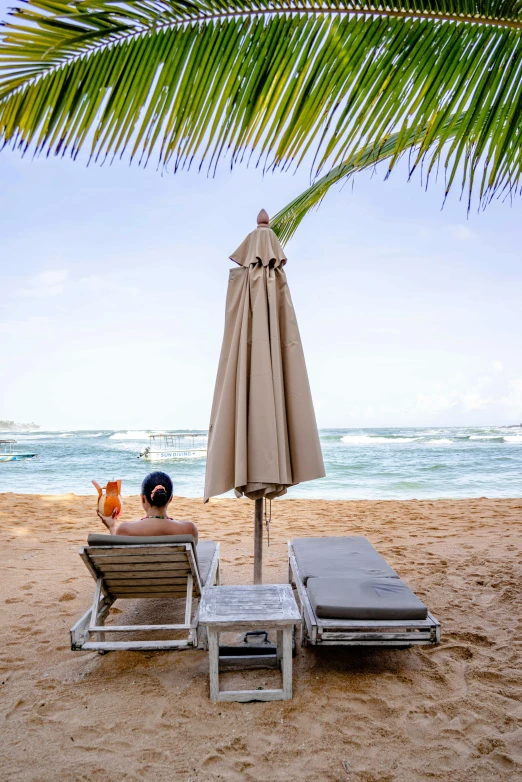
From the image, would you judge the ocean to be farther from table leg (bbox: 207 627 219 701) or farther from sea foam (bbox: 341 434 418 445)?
table leg (bbox: 207 627 219 701)

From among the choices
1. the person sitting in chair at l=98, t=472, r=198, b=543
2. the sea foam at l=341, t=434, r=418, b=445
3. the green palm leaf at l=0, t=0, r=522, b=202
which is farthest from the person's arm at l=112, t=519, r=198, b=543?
the sea foam at l=341, t=434, r=418, b=445

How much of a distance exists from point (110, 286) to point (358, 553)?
128ft

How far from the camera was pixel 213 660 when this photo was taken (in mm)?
2605

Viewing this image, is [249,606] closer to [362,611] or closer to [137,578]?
[362,611]

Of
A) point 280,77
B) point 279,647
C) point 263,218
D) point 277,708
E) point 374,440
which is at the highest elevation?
point 263,218

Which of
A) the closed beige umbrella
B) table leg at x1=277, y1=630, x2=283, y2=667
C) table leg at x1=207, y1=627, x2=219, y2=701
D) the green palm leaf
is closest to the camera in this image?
the green palm leaf

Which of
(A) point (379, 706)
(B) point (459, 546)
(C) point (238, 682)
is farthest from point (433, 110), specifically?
(B) point (459, 546)

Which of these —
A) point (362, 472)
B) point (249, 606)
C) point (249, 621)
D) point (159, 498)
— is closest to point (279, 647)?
point (249, 606)

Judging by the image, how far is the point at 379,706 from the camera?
8.46ft

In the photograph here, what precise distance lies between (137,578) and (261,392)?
150cm

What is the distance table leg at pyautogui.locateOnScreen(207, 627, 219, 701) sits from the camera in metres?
2.58

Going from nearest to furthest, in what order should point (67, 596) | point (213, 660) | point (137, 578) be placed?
point (213, 660) → point (137, 578) → point (67, 596)

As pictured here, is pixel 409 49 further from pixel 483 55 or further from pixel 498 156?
pixel 498 156

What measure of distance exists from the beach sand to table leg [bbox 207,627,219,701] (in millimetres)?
72
